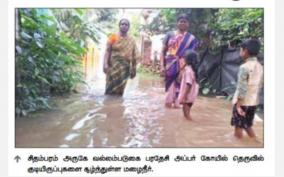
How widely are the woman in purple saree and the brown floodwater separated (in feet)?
0.28

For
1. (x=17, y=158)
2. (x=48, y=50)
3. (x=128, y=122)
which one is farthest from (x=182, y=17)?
(x=17, y=158)

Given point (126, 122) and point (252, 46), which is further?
point (126, 122)

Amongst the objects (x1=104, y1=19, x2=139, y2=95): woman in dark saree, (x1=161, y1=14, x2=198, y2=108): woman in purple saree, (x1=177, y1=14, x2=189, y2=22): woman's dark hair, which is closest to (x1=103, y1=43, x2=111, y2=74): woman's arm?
(x1=104, y1=19, x2=139, y2=95): woman in dark saree

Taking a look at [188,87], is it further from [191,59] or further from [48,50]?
[48,50]

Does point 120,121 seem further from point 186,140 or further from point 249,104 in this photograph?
point 249,104

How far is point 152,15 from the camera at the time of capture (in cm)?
414

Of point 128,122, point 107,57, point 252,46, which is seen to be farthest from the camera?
point 107,57

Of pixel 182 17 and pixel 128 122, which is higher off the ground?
pixel 182 17

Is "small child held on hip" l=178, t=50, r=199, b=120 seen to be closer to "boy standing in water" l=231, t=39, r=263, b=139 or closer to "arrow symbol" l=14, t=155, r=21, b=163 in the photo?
"boy standing in water" l=231, t=39, r=263, b=139

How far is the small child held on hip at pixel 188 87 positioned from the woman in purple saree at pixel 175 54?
36 millimetres

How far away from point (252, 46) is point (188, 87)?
0.58 metres

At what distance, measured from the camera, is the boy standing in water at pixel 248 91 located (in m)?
3.94

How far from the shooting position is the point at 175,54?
4.18 m
